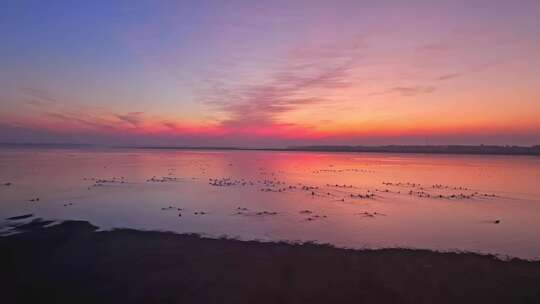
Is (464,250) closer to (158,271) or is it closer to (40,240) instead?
(158,271)

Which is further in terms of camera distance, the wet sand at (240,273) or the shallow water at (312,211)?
the shallow water at (312,211)

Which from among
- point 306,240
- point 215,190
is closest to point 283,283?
point 306,240

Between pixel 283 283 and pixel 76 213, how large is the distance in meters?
14.8

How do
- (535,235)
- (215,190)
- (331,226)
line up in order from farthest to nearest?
(215,190)
(331,226)
(535,235)

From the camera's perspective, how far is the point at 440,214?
21.6 metres

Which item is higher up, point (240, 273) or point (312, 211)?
point (240, 273)

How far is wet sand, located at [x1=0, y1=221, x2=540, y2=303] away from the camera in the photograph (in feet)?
31.6

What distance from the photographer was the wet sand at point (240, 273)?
963 centimetres

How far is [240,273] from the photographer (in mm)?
11219

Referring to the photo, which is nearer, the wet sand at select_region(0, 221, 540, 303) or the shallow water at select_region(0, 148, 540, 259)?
the wet sand at select_region(0, 221, 540, 303)

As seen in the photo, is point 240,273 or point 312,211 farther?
point 312,211

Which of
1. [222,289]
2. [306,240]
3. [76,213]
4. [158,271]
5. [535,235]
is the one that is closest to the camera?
[222,289]

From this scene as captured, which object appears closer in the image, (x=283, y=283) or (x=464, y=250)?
(x=283, y=283)

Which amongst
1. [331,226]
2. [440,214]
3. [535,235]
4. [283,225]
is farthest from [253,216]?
[535,235]
